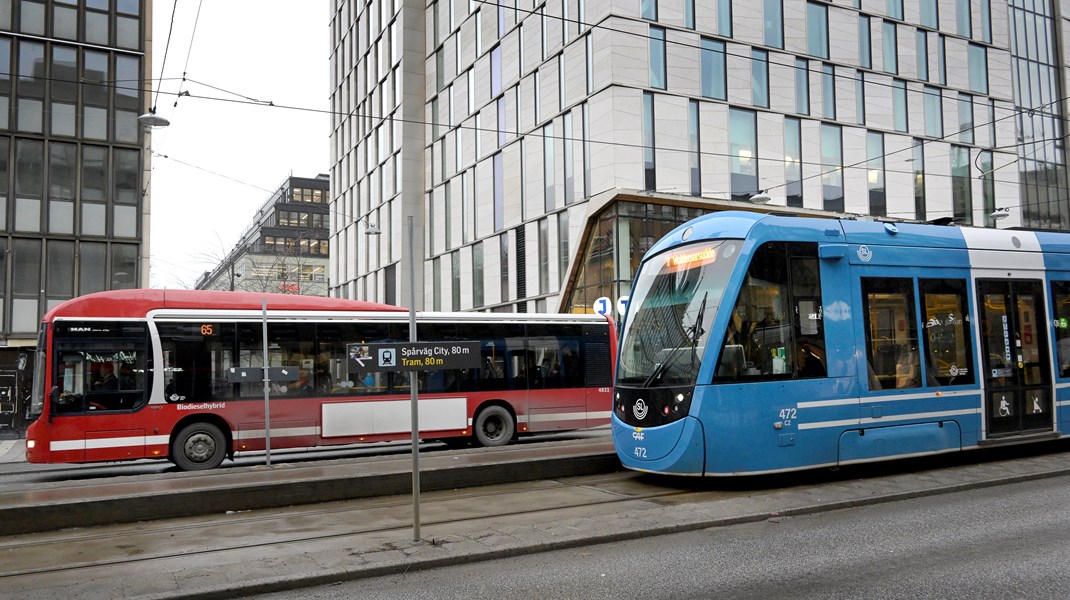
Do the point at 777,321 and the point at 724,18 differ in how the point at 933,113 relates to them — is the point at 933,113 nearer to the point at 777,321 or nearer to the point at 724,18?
the point at 724,18

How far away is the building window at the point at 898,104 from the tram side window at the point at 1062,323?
25130 mm

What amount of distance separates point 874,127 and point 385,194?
27.4m

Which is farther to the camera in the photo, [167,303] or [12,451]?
[12,451]

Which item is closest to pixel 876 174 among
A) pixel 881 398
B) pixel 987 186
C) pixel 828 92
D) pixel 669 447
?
pixel 828 92

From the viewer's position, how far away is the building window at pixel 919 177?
3591 centimetres

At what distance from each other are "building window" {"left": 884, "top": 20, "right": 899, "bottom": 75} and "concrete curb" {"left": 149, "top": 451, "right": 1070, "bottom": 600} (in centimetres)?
2905

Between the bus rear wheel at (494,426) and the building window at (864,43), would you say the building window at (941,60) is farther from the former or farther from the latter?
the bus rear wheel at (494,426)

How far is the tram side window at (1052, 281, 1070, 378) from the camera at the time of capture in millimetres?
12430

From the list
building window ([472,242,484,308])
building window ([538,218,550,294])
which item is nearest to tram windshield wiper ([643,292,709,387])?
building window ([538,218,550,294])

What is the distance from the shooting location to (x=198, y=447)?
14039 millimetres

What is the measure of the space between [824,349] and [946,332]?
2.22 metres

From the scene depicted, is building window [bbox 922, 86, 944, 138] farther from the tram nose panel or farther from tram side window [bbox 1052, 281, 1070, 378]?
the tram nose panel

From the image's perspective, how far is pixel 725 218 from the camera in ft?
34.1

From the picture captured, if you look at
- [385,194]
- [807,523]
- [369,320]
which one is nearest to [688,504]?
[807,523]
